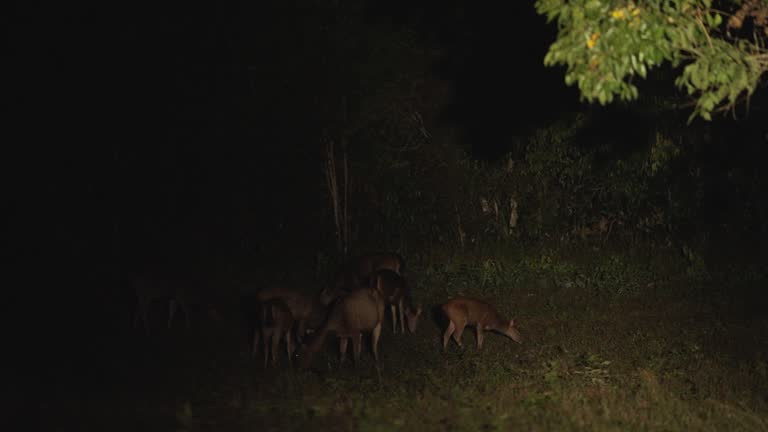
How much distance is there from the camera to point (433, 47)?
21.2m

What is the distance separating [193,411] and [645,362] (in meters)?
5.02

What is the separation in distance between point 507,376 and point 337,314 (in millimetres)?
2045

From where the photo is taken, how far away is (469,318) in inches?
544

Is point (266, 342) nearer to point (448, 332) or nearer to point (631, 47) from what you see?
point (448, 332)

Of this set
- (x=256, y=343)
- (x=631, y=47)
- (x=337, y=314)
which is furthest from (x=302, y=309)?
(x=631, y=47)

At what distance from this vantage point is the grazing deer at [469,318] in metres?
13.8

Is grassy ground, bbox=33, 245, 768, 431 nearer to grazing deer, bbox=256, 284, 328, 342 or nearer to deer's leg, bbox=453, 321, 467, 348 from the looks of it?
deer's leg, bbox=453, 321, 467, 348

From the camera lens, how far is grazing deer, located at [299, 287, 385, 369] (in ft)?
40.6

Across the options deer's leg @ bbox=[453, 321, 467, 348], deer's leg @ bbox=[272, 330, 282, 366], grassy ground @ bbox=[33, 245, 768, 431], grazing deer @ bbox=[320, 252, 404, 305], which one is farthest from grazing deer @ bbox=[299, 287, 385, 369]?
grazing deer @ bbox=[320, 252, 404, 305]

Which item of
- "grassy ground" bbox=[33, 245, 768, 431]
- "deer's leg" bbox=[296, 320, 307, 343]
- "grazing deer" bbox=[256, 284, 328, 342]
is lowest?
"grassy ground" bbox=[33, 245, 768, 431]

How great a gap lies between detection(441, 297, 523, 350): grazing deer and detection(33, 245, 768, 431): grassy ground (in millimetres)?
199

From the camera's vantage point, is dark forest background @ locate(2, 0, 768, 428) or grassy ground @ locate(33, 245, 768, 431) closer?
grassy ground @ locate(33, 245, 768, 431)

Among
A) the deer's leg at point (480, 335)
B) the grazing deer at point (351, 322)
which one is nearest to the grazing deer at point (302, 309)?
the grazing deer at point (351, 322)

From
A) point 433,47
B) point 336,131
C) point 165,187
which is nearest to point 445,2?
point 433,47
